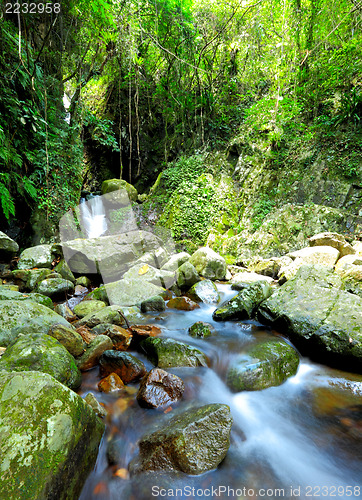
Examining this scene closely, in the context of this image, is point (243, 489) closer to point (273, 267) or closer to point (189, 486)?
point (189, 486)

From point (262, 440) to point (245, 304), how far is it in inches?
90.8

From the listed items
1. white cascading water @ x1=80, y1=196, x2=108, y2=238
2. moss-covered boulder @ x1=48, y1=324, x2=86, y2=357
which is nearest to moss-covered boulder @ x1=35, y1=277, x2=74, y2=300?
moss-covered boulder @ x1=48, y1=324, x2=86, y2=357

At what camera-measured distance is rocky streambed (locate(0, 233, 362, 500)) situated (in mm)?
1456

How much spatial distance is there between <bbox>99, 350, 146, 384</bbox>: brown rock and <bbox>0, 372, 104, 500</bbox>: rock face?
1.08 metres

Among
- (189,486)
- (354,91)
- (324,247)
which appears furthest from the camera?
(354,91)

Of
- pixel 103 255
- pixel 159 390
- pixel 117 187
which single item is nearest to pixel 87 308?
pixel 159 390

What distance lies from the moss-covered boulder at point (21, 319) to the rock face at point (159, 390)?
1488mm

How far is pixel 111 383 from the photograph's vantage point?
2635 mm

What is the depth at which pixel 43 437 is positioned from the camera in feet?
4.38

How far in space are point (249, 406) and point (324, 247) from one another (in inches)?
189

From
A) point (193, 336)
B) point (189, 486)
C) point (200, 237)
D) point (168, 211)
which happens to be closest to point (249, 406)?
point (189, 486)

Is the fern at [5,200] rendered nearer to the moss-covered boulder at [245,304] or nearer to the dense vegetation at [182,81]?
the dense vegetation at [182,81]

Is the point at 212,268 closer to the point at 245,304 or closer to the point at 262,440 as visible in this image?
the point at 245,304

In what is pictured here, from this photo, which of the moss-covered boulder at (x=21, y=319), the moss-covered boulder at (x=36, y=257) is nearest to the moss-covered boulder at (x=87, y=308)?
the moss-covered boulder at (x=21, y=319)
